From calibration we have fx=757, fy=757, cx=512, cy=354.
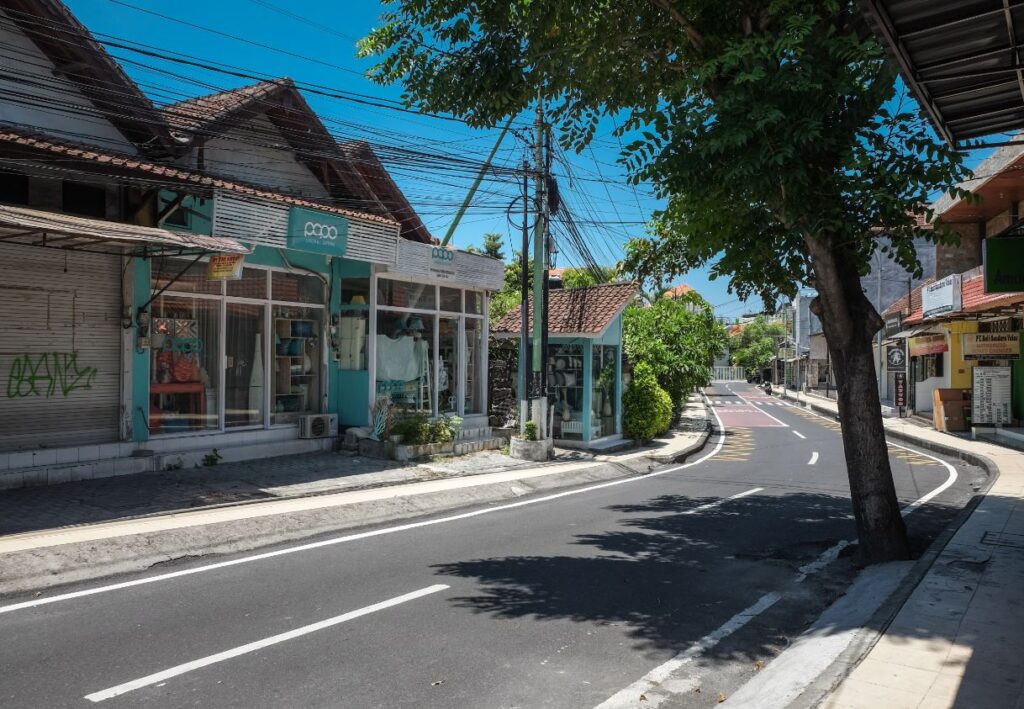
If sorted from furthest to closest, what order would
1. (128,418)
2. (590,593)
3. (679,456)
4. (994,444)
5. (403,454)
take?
(994,444) → (679,456) → (403,454) → (128,418) → (590,593)

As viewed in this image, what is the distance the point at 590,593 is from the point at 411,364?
34.3 feet

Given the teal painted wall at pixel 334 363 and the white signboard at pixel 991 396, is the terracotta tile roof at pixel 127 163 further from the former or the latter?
the white signboard at pixel 991 396

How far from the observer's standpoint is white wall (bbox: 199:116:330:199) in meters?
13.9

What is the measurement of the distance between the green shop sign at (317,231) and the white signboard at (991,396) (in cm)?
1900

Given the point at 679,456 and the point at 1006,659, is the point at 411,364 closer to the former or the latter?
the point at 679,456

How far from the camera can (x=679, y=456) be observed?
17906 millimetres

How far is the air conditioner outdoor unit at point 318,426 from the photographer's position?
14344 mm

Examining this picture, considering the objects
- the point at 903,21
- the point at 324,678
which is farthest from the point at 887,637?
the point at 903,21

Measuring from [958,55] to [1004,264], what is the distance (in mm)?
4081

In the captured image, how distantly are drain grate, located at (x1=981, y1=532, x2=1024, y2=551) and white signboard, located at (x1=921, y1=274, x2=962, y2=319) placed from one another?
15.3 meters

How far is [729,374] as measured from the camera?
106062 mm

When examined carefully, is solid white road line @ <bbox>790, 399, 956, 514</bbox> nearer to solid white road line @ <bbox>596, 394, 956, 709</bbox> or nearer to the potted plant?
solid white road line @ <bbox>596, 394, 956, 709</bbox>

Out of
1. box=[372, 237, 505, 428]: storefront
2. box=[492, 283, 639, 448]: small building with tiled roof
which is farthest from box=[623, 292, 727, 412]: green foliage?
box=[372, 237, 505, 428]: storefront

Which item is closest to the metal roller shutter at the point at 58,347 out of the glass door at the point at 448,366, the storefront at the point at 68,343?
the storefront at the point at 68,343
